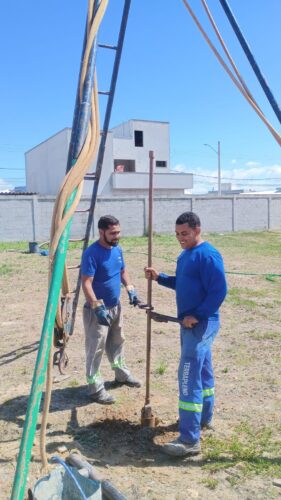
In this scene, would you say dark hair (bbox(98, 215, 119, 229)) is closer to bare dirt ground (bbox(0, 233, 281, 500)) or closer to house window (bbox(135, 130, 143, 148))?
bare dirt ground (bbox(0, 233, 281, 500))

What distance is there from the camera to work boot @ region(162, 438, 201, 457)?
325 centimetres

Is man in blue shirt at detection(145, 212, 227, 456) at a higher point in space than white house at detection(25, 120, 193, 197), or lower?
lower

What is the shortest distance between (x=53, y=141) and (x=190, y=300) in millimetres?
37156

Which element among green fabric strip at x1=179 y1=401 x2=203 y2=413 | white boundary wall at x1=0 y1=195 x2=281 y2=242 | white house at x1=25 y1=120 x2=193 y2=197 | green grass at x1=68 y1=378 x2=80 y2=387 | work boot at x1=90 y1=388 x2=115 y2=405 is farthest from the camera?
white house at x1=25 y1=120 x2=193 y2=197

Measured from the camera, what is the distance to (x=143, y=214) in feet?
82.5

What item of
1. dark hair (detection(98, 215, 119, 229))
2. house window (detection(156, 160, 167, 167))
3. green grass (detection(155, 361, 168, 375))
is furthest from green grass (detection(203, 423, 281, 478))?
house window (detection(156, 160, 167, 167))

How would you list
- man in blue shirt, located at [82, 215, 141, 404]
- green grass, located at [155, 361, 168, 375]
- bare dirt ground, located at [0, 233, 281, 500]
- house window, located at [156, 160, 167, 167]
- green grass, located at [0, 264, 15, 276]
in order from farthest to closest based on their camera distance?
house window, located at [156, 160, 167, 167] < green grass, located at [0, 264, 15, 276] < green grass, located at [155, 361, 168, 375] < man in blue shirt, located at [82, 215, 141, 404] < bare dirt ground, located at [0, 233, 281, 500]

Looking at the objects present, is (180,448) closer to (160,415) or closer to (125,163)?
(160,415)

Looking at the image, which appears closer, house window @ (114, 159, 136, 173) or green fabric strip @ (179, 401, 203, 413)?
green fabric strip @ (179, 401, 203, 413)

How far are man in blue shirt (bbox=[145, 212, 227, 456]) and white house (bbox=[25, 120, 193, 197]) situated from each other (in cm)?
3352

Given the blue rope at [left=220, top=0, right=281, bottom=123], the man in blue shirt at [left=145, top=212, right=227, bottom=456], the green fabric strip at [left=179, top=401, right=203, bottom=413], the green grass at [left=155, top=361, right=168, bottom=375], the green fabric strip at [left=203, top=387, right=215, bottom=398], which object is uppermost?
the blue rope at [left=220, top=0, right=281, bottom=123]

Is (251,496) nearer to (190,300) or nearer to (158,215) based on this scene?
(190,300)

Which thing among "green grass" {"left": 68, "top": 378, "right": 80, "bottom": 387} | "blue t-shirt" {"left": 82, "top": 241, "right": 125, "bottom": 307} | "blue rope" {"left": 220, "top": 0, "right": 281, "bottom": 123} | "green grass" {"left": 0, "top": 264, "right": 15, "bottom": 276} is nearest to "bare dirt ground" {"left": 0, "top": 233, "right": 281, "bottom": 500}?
"green grass" {"left": 68, "top": 378, "right": 80, "bottom": 387}

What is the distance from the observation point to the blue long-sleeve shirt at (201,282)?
130 inches
